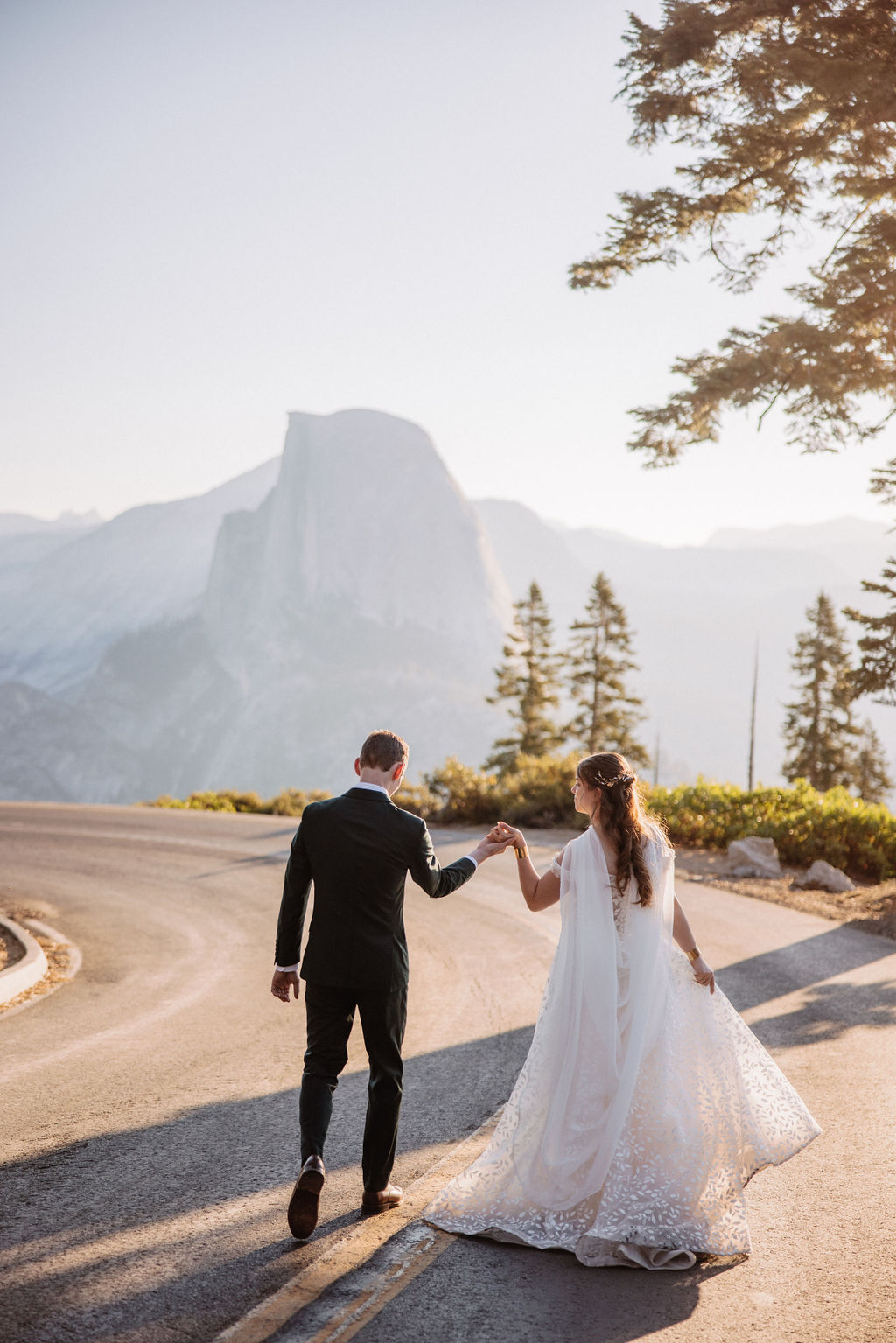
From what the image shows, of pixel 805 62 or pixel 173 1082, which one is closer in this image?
pixel 173 1082

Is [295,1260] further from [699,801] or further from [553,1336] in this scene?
[699,801]

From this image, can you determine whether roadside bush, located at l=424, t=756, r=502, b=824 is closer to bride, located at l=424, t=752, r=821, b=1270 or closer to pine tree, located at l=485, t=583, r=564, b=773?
bride, located at l=424, t=752, r=821, b=1270

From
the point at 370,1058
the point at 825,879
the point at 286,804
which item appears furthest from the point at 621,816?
the point at 286,804

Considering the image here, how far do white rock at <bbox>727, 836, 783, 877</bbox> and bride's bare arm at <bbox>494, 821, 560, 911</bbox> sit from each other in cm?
1246

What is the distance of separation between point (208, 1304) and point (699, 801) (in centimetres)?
1722

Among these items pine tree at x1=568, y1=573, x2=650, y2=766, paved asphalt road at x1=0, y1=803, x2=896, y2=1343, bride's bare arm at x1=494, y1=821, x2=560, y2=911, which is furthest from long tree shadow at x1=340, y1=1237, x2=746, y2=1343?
pine tree at x1=568, y1=573, x2=650, y2=766

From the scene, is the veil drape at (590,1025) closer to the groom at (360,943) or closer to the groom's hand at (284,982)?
the groom at (360,943)

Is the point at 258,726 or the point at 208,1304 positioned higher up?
the point at 258,726

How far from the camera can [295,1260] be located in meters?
3.99

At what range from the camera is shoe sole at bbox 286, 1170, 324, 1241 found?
13.5ft

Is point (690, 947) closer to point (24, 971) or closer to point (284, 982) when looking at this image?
point (284, 982)

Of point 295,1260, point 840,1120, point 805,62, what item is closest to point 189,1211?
point 295,1260

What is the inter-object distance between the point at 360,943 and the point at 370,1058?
1.63ft

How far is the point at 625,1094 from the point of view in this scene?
14.0 ft
